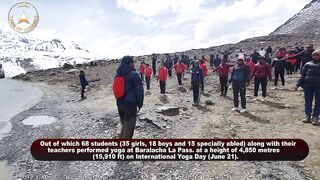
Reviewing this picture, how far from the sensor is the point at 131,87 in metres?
7.39

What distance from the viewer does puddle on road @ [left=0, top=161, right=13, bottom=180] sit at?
7331 mm

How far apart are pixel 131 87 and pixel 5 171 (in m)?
3.20

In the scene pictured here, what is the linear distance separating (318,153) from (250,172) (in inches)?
75.7

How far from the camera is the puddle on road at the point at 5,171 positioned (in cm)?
733

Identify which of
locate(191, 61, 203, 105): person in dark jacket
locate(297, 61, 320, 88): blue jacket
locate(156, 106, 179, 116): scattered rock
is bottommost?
locate(156, 106, 179, 116): scattered rock

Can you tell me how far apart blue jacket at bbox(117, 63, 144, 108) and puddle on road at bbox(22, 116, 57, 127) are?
5751mm

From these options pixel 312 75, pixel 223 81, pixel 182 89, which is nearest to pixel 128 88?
pixel 312 75

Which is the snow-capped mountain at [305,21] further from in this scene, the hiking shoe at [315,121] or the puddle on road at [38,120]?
the puddle on road at [38,120]

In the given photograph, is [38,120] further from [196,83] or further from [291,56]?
[291,56]

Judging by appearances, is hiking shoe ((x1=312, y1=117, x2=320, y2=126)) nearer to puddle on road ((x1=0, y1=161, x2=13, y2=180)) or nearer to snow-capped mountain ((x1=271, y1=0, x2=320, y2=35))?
puddle on road ((x1=0, y1=161, x2=13, y2=180))

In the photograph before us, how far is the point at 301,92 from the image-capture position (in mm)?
15570

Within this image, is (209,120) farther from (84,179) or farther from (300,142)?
(84,179)

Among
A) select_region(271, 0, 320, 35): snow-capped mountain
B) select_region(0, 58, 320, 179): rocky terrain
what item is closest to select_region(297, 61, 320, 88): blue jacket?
select_region(0, 58, 320, 179): rocky terrain

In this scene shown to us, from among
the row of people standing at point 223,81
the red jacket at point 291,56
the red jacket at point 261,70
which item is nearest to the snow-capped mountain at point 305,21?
the red jacket at point 291,56
